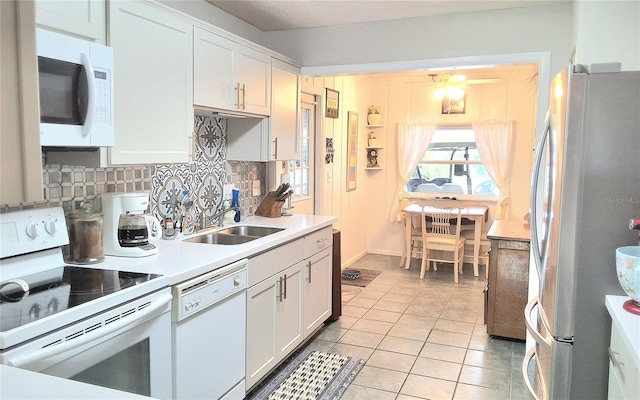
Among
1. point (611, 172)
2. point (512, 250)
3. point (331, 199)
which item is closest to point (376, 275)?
point (331, 199)

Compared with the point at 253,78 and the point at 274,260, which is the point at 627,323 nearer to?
the point at 274,260

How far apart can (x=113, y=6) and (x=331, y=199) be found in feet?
12.2

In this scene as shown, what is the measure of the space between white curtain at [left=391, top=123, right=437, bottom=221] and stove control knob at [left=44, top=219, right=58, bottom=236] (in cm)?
494

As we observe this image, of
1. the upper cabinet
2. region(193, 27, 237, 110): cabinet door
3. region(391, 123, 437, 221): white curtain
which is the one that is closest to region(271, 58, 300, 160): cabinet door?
the upper cabinet

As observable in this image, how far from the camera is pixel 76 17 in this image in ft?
6.59

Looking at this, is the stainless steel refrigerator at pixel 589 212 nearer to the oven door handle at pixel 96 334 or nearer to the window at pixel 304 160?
the oven door handle at pixel 96 334

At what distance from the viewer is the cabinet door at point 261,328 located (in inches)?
107

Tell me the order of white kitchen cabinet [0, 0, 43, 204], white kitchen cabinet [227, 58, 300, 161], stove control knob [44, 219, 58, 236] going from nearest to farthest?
1. white kitchen cabinet [0, 0, 43, 204]
2. stove control knob [44, 219, 58, 236]
3. white kitchen cabinet [227, 58, 300, 161]

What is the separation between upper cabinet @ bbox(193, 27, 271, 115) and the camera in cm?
278

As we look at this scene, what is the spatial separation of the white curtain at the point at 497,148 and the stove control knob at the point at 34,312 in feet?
18.1

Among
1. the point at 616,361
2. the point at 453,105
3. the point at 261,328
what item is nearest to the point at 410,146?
the point at 453,105

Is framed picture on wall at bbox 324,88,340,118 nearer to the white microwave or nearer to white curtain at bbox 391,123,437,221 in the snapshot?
white curtain at bbox 391,123,437,221

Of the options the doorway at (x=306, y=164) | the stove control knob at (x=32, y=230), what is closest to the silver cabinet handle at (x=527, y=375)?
the stove control knob at (x=32, y=230)

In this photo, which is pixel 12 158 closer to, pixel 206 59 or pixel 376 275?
pixel 206 59
